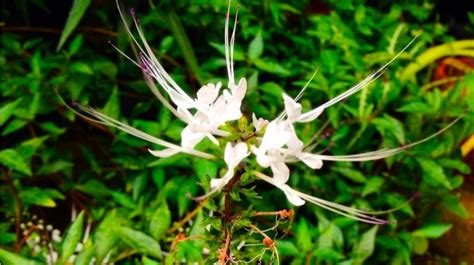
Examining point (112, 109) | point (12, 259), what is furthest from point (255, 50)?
point (12, 259)

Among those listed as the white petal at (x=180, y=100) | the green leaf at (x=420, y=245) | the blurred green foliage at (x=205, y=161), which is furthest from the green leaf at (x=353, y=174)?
the white petal at (x=180, y=100)

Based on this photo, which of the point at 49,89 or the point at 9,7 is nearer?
the point at 49,89

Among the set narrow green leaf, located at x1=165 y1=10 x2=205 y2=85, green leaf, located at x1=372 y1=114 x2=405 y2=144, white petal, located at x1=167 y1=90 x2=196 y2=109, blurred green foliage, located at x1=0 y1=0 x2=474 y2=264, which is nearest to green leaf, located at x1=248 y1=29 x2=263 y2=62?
blurred green foliage, located at x1=0 y1=0 x2=474 y2=264

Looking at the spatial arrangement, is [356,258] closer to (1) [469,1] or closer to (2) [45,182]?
(2) [45,182]

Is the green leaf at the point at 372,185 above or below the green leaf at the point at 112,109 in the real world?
below

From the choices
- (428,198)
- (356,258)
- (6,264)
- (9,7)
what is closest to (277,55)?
(428,198)

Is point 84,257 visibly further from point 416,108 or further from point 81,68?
point 416,108

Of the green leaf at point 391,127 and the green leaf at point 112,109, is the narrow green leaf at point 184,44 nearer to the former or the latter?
the green leaf at point 112,109
